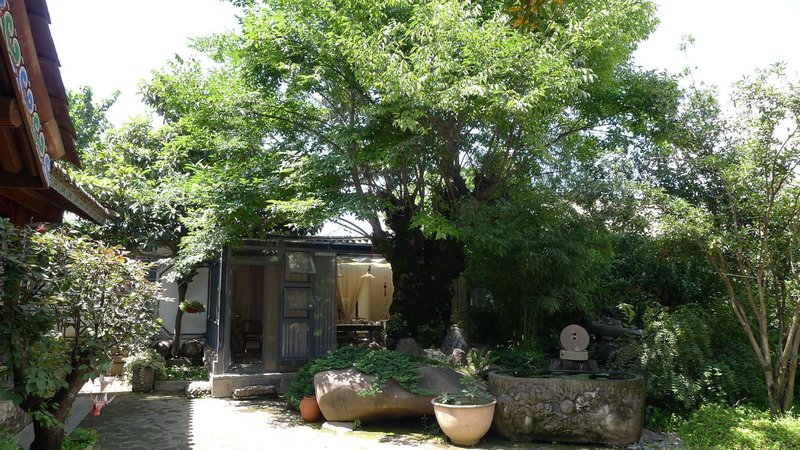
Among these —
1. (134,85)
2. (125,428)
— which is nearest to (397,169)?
(125,428)

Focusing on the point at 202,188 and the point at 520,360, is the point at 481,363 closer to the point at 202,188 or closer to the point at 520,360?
the point at 520,360

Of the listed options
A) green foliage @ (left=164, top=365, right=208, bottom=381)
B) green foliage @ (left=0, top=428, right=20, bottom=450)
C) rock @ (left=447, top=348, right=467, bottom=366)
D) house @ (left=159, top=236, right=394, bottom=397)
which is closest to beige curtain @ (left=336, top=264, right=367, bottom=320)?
house @ (left=159, top=236, right=394, bottom=397)

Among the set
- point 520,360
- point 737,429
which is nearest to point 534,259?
point 520,360

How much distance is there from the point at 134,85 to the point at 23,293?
1163cm

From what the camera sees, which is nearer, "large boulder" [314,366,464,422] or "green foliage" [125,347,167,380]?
"large boulder" [314,366,464,422]

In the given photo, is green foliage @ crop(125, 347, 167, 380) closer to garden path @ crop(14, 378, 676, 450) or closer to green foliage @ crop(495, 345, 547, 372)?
garden path @ crop(14, 378, 676, 450)

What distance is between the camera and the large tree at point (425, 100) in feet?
24.3

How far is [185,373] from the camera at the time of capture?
12.1 metres

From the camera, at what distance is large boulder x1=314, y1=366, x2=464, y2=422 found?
8.06m

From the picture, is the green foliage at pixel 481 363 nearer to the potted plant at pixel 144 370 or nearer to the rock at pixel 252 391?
the rock at pixel 252 391

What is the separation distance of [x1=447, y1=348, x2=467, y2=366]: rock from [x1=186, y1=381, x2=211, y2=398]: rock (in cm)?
440

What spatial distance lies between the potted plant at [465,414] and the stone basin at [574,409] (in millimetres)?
335

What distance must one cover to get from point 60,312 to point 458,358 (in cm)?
607

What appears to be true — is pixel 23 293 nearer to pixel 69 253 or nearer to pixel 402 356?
pixel 69 253
